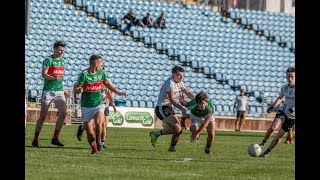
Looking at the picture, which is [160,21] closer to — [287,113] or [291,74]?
[291,74]

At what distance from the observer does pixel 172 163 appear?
54.6 ft

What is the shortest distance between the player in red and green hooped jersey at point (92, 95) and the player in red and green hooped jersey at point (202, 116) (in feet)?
9.02

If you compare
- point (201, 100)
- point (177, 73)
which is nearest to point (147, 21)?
point (177, 73)

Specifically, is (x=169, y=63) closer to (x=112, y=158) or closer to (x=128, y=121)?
(x=128, y=121)

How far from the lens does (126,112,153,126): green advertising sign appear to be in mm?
40597

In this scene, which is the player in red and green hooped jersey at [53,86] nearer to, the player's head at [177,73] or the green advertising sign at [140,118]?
the player's head at [177,73]

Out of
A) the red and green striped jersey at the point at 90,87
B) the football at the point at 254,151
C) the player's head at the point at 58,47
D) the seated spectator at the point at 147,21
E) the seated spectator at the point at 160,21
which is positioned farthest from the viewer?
the seated spectator at the point at 160,21

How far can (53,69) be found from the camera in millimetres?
20438

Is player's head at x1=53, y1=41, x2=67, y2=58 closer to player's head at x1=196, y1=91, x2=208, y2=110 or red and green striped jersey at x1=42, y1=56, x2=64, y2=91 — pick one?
red and green striped jersey at x1=42, y1=56, x2=64, y2=91

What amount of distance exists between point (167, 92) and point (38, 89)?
67.5 feet

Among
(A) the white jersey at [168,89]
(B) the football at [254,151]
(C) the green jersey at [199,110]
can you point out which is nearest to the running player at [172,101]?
(A) the white jersey at [168,89]

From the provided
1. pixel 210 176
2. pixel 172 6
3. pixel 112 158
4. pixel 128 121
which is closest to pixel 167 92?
pixel 112 158

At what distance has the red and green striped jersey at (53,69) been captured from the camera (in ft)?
66.7
